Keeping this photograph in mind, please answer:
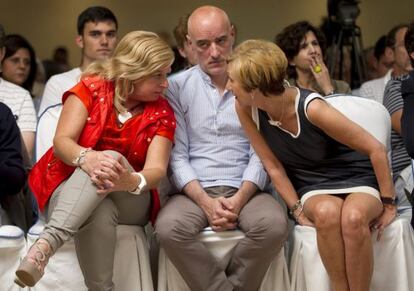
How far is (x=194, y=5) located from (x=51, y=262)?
512cm

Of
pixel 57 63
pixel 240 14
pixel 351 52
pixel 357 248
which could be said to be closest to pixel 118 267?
pixel 357 248

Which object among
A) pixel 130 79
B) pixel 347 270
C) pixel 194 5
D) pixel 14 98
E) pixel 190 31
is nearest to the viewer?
pixel 347 270

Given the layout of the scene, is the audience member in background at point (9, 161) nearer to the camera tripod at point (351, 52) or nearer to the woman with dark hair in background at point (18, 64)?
the woman with dark hair in background at point (18, 64)

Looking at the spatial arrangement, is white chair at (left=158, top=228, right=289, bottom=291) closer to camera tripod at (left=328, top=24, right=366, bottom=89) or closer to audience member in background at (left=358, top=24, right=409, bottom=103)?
audience member in background at (left=358, top=24, right=409, bottom=103)

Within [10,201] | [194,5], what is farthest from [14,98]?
[194,5]

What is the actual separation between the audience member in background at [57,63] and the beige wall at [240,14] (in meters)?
0.17

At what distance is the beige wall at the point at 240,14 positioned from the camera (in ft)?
25.4

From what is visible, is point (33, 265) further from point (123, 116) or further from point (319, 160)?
point (319, 160)

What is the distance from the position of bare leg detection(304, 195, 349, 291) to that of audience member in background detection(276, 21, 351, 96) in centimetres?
107

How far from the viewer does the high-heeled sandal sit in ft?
8.04

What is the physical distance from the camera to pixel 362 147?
2.76 meters

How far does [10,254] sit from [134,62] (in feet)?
2.65

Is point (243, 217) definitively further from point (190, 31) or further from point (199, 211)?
point (190, 31)

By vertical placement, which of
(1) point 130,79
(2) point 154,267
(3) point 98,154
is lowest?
(2) point 154,267
